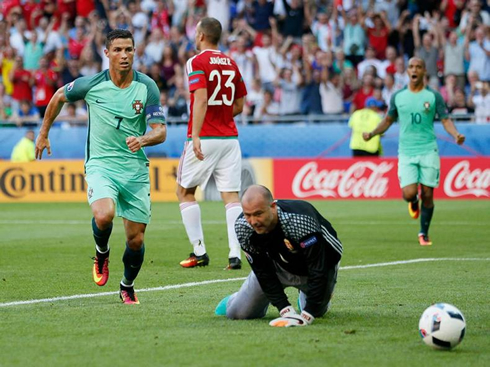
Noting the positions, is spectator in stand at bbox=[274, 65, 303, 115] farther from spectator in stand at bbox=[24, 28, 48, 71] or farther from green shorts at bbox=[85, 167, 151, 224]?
green shorts at bbox=[85, 167, 151, 224]

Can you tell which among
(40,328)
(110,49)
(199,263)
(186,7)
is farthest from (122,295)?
(186,7)

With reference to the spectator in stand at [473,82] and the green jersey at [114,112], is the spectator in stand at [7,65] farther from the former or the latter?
the green jersey at [114,112]

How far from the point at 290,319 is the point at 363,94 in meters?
16.8

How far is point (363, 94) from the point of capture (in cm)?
2344

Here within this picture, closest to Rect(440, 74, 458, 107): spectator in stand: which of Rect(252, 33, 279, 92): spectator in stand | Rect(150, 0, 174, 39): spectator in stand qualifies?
Rect(252, 33, 279, 92): spectator in stand

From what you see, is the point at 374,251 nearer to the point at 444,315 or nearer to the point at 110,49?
the point at 110,49

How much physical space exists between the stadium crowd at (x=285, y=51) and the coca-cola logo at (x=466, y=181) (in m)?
1.31

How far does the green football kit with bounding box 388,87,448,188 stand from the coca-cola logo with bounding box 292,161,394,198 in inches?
338

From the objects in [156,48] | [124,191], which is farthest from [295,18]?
[124,191]

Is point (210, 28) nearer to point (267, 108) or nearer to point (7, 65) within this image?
point (267, 108)

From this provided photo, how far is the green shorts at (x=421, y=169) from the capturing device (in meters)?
14.1

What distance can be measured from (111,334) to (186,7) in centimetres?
2074

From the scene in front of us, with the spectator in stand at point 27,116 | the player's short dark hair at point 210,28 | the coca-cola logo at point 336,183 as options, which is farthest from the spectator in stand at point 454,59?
the player's short dark hair at point 210,28

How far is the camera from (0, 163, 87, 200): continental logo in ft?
79.5
